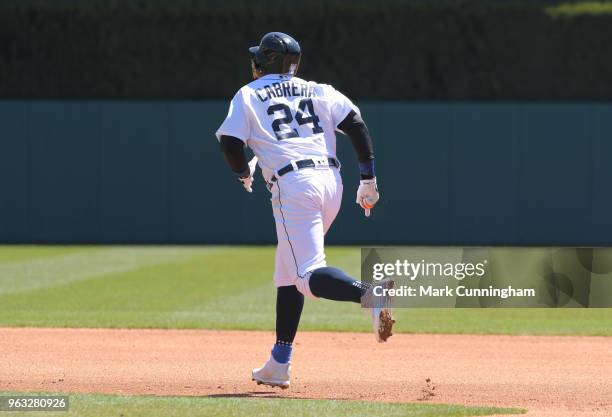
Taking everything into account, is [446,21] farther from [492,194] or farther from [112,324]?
[112,324]

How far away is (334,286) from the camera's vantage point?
20.4 feet

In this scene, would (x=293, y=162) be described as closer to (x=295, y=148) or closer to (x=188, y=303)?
(x=295, y=148)

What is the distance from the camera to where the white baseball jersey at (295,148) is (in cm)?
641

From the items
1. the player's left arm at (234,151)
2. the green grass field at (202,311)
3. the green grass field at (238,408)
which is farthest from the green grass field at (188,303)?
the green grass field at (238,408)

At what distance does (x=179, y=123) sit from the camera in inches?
→ 791

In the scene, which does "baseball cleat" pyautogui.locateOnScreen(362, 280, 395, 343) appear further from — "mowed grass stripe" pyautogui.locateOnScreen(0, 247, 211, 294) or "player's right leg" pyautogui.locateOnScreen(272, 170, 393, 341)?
"mowed grass stripe" pyautogui.locateOnScreen(0, 247, 211, 294)

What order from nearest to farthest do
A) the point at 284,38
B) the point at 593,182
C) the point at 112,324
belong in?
the point at 284,38
the point at 112,324
the point at 593,182

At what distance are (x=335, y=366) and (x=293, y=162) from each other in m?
1.92

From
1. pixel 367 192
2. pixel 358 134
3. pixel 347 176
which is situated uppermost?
pixel 358 134

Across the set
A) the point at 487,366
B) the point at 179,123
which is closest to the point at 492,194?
the point at 179,123

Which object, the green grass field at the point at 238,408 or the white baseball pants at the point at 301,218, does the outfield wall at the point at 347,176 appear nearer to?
the white baseball pants at the point at 301,218

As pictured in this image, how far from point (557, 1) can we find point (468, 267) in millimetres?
7981

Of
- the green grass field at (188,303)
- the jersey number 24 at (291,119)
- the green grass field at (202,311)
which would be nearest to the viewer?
the green grass field at (202,311)

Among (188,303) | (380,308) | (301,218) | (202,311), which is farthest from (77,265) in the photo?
(380,308)
